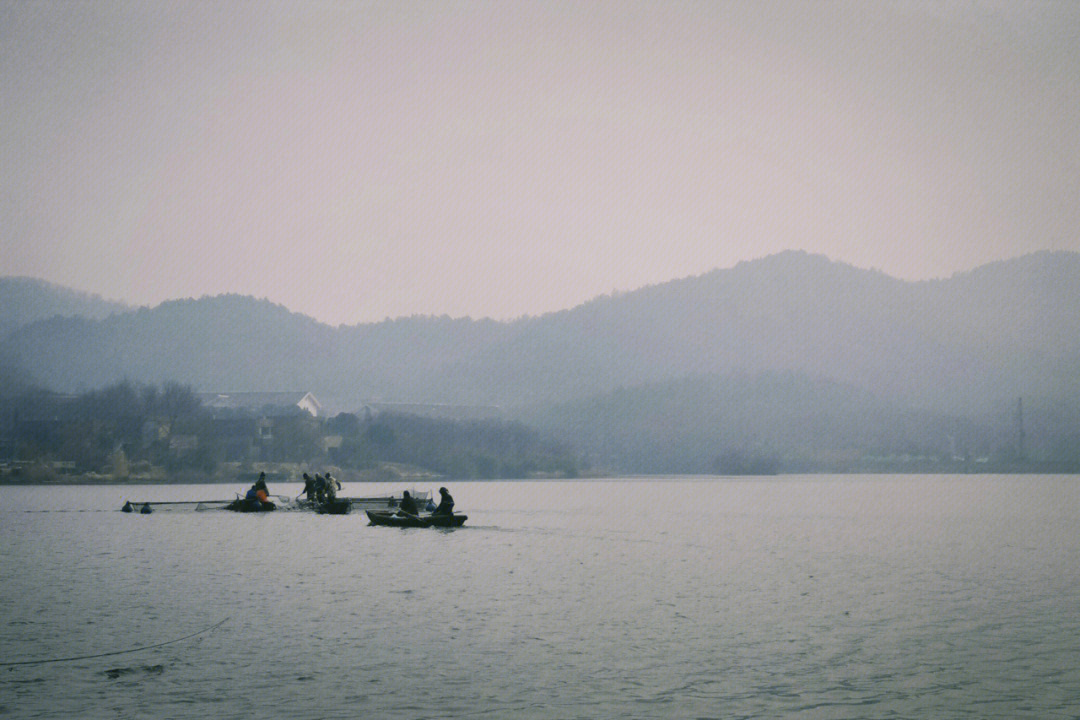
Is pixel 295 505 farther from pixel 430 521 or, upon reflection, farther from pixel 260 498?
pixel 430 521

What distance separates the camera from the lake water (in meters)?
24.2

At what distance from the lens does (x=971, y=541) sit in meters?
73.0

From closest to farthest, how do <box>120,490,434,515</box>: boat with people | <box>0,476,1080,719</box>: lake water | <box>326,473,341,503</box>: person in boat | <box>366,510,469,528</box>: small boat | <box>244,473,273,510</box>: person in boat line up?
<box>0,476,1080,719</box>: lake water → <box>366,510,469,528</box>: small boat → <box>244,473,273,510</box>: person in boat → <box>120,490,434,515</box>: boat with people → <box>326,473,341,503</box>: person in boat

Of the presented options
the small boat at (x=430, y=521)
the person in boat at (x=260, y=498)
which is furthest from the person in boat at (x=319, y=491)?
the small boat at (x=430, y=521)

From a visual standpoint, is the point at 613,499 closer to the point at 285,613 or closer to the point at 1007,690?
the point at 285,613

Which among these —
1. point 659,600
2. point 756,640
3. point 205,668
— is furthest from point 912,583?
point 205,668

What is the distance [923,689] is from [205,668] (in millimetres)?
17146

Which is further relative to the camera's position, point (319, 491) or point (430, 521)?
point (319, 491)

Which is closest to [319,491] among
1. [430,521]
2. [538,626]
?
[430,521]

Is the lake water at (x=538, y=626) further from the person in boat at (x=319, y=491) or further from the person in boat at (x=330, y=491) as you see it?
the person in boat at (x=319, y=491)

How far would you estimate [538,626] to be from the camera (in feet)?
115

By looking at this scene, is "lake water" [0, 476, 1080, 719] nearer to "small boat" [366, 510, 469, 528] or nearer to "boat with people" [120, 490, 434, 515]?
"small boat" [366, 510, 469, 528]

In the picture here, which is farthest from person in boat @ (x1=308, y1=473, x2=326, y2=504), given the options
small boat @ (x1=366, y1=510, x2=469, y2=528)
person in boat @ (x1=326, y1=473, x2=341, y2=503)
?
small boat @ (x1=366, y1=510, x2=469, y2=528)

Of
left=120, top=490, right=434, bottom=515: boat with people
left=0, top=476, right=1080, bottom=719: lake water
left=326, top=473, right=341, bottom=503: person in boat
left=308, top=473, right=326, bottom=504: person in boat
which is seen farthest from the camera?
left=308, top=473, right=326, bottom=504: person in boat
